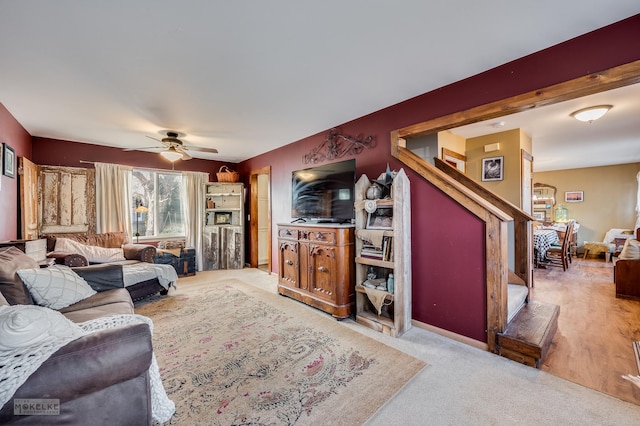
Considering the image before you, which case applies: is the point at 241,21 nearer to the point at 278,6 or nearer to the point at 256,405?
the point at 278,6

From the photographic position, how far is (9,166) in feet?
10.2

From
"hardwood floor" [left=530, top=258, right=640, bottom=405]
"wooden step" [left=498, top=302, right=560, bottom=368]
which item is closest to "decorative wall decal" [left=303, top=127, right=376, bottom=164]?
"wooden step" [left=498, top=302, right=560, bottom=368]

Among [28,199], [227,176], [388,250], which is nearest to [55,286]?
[28,199]

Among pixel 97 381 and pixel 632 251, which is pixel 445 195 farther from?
pixel 632 251

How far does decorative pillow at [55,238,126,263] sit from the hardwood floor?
17.6 feet

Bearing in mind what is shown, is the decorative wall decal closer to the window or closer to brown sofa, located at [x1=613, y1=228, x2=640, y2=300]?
the window

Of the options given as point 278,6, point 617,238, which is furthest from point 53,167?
point 617,238

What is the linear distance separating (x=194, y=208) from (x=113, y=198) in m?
1.36

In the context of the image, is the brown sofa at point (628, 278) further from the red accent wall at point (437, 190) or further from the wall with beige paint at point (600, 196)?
the wall with beige paint at point (600, 196)

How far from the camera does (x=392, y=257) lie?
107 inches

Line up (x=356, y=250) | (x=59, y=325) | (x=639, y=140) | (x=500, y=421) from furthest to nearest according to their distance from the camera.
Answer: (x=639, y=140)
(x=356, y=250)
(x=500, y=421)
(x=59, y=325)

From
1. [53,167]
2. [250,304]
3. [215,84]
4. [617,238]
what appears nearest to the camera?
[215,84]

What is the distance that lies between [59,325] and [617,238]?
9.87m

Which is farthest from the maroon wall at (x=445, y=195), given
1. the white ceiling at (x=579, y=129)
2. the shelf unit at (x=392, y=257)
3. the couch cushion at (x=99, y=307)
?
the couch cushion at (x=99, y=307)
